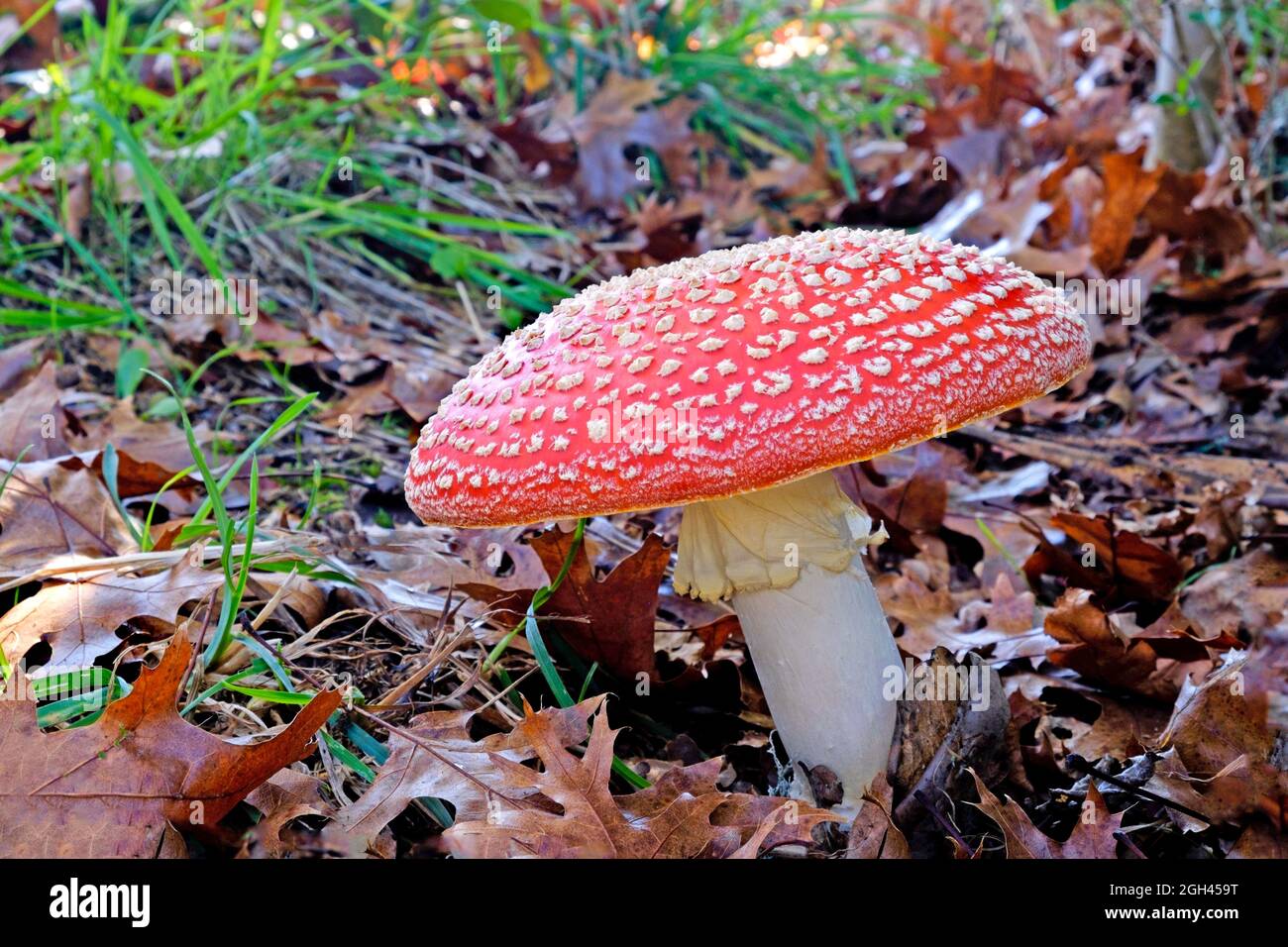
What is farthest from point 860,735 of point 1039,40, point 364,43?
point 1039,40

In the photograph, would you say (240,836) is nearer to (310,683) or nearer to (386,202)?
(310,683)

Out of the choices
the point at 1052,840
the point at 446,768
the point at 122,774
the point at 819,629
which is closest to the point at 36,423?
the point at 122,774

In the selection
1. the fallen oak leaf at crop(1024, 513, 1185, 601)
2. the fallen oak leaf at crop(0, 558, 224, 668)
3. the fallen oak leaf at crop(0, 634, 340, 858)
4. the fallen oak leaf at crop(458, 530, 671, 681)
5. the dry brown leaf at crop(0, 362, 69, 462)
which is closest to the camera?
the fallen oak leaf at crop(0, 634, 340, 858)

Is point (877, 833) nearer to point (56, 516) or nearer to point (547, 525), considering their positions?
point (547, 525)

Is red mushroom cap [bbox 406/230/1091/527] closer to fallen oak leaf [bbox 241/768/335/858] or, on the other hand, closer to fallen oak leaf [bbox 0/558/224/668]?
A: fallen oak leaf [bbox 241/768/335/858]

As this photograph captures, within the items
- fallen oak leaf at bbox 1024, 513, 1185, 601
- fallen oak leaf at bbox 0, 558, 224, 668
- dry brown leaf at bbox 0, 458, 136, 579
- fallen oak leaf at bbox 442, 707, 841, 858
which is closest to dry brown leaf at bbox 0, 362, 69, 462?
dry brown leaf at bbox 0, 458, 136, 579

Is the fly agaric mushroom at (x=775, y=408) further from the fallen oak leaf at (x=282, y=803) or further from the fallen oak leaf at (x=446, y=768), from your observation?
the fallen oak leaf at (x=282, y=803)
